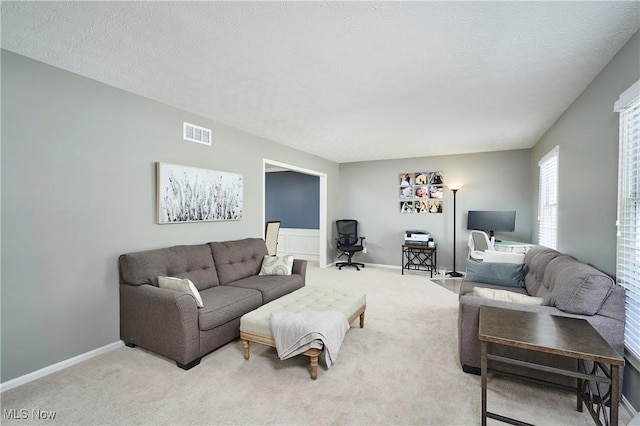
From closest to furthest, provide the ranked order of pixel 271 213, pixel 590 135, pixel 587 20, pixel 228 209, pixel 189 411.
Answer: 1. pixel 587 20
2. pixel 189 411
3. pixel 590 135
4. pixel 228 209
5. pixel 271 213

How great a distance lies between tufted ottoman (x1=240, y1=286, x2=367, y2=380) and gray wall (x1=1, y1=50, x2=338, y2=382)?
1347mm

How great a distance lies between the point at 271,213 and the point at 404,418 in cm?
657

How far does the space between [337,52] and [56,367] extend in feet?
10.7

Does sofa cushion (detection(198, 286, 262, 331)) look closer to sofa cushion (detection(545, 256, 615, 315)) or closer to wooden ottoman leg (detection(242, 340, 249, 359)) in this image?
wooden ottoman leg (detection(242, 340, 249, 359))

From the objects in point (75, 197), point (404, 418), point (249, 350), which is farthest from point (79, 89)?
point (404, 418)

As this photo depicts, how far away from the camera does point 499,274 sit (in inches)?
129

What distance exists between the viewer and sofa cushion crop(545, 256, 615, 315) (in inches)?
75.7

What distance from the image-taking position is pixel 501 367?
2219 mm

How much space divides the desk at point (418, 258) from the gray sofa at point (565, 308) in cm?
349

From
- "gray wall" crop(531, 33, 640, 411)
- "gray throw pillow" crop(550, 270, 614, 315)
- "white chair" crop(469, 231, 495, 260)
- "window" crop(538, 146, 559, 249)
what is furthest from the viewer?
"white chair" crop(469, 231, 495, 260)

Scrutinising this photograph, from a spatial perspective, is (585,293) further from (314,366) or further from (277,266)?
(277,266)

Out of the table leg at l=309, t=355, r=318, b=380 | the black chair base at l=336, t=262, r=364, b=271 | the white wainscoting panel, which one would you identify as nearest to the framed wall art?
the table leg at l=309, t=355, r=318, b=380

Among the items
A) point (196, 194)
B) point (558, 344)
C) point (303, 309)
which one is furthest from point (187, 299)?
point (558, 344)

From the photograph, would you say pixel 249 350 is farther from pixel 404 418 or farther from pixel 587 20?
pixel 587 20
